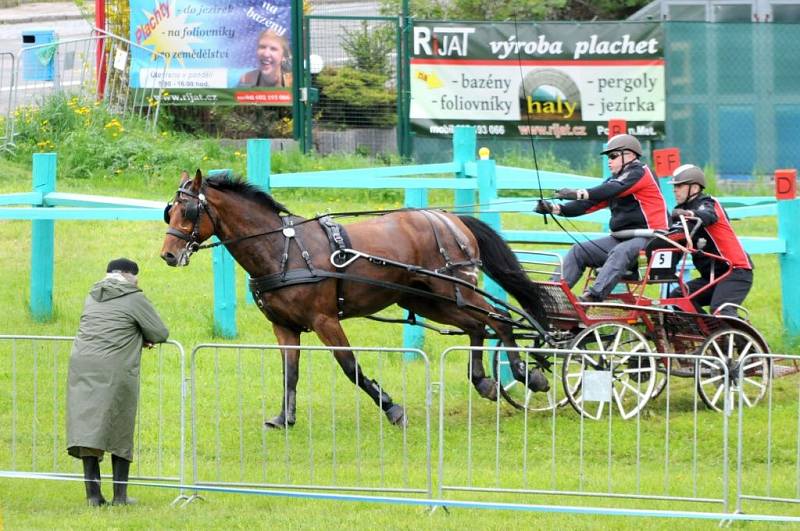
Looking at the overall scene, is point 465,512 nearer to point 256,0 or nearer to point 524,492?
point 524,492

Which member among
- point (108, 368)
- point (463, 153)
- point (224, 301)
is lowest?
point (108, 368)

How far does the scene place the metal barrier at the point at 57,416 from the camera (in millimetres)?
9352

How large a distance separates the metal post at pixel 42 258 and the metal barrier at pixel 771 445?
662 centimetres

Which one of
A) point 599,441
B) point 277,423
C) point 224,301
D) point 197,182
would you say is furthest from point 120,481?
point 224,301

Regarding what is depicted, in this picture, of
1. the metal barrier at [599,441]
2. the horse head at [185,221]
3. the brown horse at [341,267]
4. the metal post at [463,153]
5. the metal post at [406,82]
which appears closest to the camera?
the metal barrier at [599,441]

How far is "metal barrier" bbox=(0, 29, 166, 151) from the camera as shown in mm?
20984

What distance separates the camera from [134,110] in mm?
21312

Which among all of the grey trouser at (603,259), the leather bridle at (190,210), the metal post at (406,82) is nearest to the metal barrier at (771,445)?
the grey trouser at (603,259)

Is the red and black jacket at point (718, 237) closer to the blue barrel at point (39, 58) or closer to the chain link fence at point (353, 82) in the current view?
the chain link fence at point (353, 82)

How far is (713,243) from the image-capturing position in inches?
432

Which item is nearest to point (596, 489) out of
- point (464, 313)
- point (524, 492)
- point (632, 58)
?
point (524, 492)

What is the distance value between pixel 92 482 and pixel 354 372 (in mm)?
2202

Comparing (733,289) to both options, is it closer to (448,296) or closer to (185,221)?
(448,296)

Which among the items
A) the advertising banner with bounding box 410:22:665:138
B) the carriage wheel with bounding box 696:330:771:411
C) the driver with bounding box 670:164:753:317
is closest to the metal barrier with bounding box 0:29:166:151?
the advertising banner with bounding box 410:22:665:138
